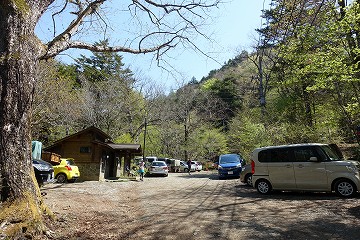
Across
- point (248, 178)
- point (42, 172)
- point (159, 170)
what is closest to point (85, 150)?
point (159, 170)

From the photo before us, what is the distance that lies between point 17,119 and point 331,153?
985 centimetres

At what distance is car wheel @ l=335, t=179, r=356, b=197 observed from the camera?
891 centimetres

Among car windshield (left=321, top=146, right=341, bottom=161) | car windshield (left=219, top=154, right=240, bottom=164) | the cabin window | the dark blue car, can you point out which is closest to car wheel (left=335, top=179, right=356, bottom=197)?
car windshield (left=321, top=146, right=341, bottom=161)

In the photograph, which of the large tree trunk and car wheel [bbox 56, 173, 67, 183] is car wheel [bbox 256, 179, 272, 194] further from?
car wheel [bbox 56, 173, 67, 183]

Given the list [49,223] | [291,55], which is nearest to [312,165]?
[291,55]

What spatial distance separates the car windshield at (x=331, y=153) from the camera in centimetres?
961

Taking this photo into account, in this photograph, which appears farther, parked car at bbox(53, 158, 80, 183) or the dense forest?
parked car at bbox(53, 158, 80, 183)

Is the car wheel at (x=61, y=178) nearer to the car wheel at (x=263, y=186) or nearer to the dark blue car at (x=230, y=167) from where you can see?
the dark blue car at (x=230, y=167)

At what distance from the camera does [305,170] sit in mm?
9648

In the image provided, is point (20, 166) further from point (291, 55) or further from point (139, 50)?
point (291, 55)

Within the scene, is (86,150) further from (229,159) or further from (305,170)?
(305,170)

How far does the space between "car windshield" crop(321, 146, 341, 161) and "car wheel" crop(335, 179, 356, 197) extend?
2.74ft

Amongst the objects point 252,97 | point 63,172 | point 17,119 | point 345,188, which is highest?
point 252,97

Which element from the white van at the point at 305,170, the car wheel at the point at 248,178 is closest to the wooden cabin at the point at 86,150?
the car wheel at the point at 248,178
